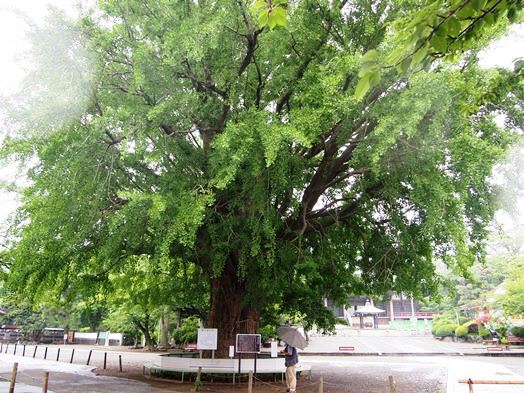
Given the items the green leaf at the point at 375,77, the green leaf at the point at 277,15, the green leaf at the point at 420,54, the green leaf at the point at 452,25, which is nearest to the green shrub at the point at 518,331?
the green leaf at the point at 452,25

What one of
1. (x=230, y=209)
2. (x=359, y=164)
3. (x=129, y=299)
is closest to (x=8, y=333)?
(x=129, y=299)

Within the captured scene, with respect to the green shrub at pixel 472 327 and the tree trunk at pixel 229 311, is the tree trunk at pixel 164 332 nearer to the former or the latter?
the tree trunk at pixel 229 311

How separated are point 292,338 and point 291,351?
0.38 m

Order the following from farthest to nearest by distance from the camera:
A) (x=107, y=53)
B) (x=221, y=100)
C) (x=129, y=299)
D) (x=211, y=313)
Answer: (x=129, y=299)
(x=211, y=313)
(x=221, y=100)
(x=107, y=53)

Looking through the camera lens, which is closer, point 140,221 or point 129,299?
point 140,221

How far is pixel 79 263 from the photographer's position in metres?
13.5

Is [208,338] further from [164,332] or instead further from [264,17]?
[164,332]

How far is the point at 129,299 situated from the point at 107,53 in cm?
1249

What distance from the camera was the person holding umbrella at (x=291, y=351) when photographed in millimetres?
11586

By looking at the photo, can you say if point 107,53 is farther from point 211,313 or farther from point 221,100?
point 211,313

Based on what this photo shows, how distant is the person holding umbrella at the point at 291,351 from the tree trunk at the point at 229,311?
295 cm

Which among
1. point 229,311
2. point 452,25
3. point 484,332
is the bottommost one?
point 484,332

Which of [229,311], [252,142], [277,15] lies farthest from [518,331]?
[277,15]

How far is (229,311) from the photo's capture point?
15.3 metres
